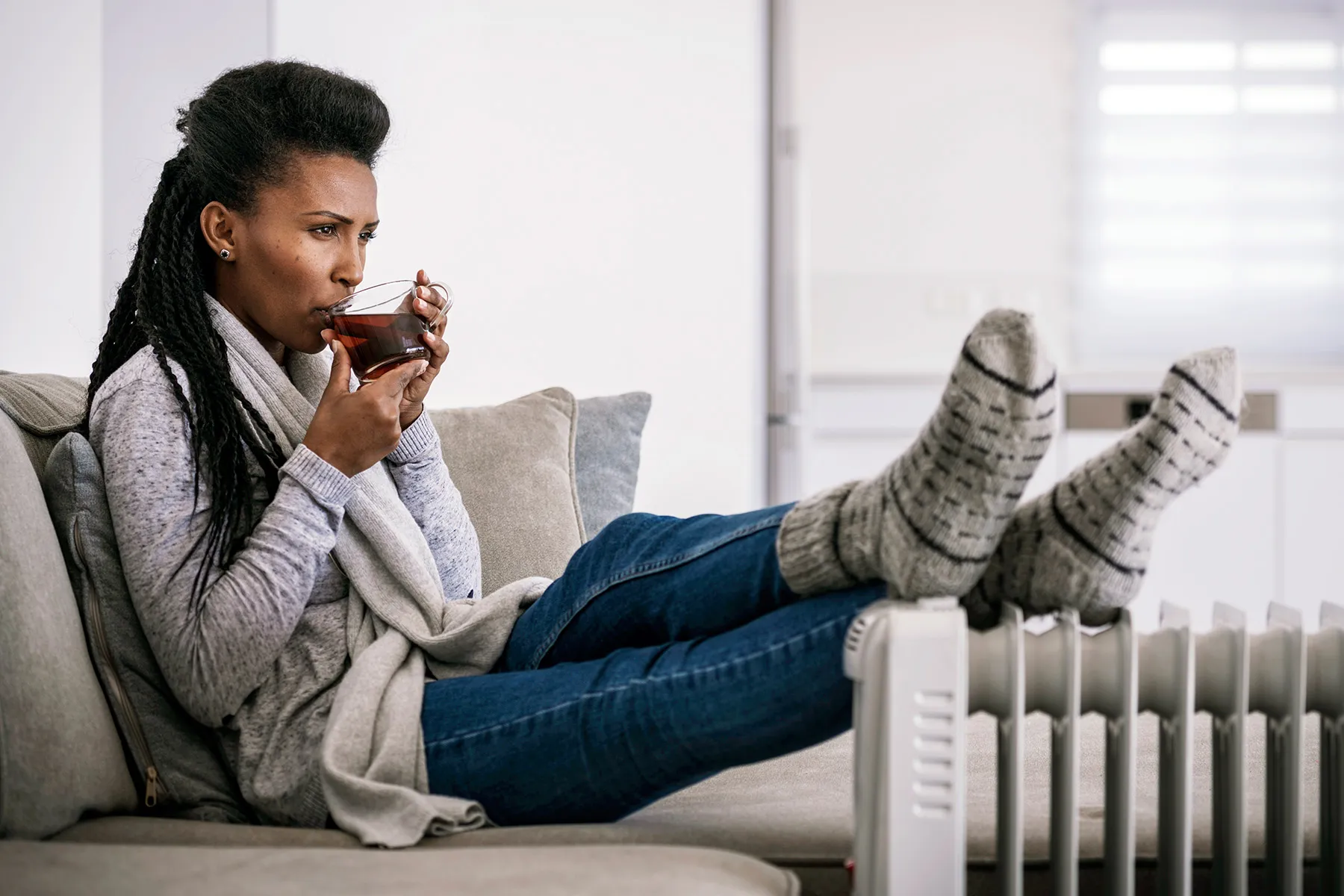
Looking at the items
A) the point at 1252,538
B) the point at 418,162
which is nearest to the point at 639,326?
the point at 418,162

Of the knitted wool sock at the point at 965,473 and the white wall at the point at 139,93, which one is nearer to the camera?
the knitted wool sock at the point at 965,473

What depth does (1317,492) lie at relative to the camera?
379 centimetres

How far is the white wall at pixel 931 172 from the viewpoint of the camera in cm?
442

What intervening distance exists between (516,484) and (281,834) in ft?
2.20

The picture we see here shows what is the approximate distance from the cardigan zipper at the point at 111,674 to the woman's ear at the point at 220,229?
32 cm

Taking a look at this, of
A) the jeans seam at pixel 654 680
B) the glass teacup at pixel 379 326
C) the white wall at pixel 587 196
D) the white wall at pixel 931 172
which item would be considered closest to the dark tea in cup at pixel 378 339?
the glass teacup at pixel 379 326

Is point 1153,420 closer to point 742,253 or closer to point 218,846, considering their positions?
point 218,846

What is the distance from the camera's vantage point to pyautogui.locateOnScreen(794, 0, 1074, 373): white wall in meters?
4.42

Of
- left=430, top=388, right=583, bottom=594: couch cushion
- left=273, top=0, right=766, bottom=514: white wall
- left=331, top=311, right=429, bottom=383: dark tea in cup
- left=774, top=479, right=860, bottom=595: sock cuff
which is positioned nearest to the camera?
left=774, top=479, right=860, bottom=595: sock cuff

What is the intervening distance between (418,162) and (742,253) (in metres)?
0.74

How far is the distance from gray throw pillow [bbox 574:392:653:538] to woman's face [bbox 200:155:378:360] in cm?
56

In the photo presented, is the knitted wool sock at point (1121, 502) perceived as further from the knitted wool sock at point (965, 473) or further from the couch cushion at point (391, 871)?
the couch cushion at point (391, 871)

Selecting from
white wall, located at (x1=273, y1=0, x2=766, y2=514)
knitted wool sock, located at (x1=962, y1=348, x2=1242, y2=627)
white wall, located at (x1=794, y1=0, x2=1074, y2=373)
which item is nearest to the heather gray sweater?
knitted wool sock, located at (x1=962, y1=348, x2=1242, y2=627)

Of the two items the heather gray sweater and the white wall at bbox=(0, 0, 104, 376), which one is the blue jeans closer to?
the heather gray sweater
